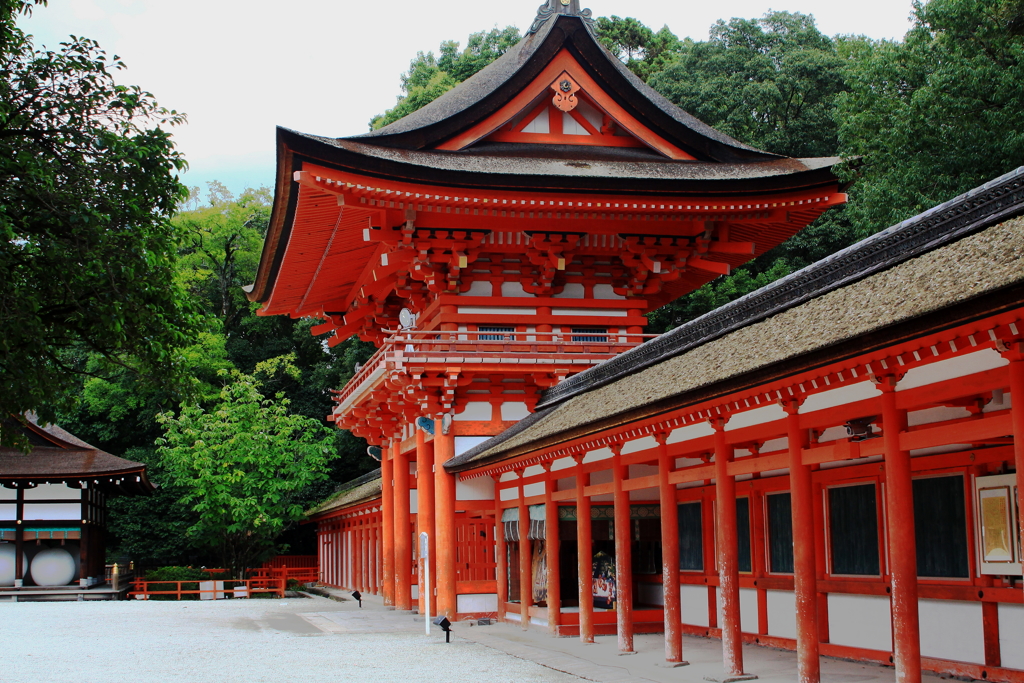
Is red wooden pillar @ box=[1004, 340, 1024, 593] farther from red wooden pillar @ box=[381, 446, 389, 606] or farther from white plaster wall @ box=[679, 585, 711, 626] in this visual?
red wooden pillar @ box=[381, 446, 389, 606]

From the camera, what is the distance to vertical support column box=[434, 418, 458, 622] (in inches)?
797

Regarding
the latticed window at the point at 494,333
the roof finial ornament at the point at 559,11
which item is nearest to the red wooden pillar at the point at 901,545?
the latticed window at the point at 494,333

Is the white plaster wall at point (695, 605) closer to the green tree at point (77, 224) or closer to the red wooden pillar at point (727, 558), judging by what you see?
the red wooden pillar at point (727, 558)

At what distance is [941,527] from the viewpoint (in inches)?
426

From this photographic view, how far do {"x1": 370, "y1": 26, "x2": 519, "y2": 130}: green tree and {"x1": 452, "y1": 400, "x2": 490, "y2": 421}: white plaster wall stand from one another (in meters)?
28.7

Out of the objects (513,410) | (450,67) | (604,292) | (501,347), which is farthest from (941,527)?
(450,67)

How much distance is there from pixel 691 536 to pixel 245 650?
7.45 meters

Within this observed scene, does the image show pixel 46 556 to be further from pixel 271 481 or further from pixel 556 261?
pixel 556 261

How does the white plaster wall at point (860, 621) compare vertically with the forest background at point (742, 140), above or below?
below

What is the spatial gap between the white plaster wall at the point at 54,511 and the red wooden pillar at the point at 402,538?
15.9 m

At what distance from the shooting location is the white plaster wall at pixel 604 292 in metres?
22.3

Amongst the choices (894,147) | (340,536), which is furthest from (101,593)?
(894,147)

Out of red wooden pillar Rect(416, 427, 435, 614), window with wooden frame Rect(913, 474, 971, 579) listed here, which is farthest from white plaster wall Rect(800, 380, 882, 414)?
red wooden pillar Rect(416, 427, 435, 614)

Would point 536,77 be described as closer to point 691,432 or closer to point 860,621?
point 691,432
